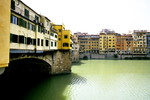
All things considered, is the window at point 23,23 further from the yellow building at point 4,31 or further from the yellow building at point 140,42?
the yellow building at point 140,42

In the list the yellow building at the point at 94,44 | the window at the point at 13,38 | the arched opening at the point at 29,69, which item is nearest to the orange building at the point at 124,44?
Answer: the yellow building at the point at 94,44

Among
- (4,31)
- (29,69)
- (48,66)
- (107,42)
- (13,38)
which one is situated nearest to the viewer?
(4,31)

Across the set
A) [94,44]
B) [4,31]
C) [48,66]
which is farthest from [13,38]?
[94,44]

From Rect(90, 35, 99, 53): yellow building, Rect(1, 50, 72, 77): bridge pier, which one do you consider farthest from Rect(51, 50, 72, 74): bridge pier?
Rect(90, 35, 99, 53): yellow building

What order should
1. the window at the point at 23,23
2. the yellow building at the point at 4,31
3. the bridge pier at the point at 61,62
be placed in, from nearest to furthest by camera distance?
the yellow building at the point at 4,31 < the window at the point at 23,23 < the bridge pier at the point at 61,62

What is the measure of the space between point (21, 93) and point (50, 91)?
3.77 metres

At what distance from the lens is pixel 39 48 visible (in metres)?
18.1

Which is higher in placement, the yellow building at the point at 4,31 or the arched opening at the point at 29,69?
the yellow building at the point at 4,31

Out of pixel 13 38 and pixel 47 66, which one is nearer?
pixel 13 38

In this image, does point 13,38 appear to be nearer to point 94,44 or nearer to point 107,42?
point 94,44

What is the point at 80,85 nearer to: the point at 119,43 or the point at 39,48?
the point at 39,48

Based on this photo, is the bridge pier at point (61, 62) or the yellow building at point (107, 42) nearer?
the bridge pier at point (61, 62)

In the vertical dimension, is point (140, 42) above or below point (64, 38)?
above

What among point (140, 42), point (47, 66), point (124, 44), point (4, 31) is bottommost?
point (47, 66)
